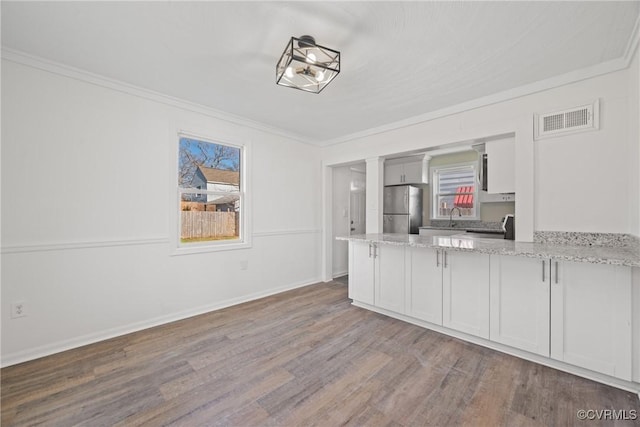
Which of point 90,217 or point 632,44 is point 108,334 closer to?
point 90,217

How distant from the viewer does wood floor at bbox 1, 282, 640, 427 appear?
1.60 metres

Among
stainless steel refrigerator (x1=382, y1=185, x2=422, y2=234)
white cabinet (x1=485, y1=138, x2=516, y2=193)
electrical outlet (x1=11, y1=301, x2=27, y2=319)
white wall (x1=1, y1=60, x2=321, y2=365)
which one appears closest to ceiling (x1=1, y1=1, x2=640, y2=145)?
white wall (x1=1, y1=60, x2=321, y2=365)

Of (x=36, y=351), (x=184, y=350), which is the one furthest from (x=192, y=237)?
(x=36, y=351)

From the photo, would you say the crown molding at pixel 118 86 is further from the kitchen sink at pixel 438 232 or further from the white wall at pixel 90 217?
the kitchen sink at pixel 438 232

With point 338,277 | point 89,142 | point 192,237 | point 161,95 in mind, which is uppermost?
point 161,95

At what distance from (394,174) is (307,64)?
14.1ft

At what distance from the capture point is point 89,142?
252 centimetres

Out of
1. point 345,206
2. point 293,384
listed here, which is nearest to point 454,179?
point 345,206

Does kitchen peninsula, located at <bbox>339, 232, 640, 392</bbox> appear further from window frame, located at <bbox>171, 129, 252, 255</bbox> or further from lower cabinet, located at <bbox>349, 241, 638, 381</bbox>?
window frame, located at <bbox>171, 129, 252, 255</bbox>

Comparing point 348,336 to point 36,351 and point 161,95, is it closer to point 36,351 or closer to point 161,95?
point 36,351

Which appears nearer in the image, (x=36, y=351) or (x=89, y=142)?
(x=36, y=351)

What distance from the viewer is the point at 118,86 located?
2646 millimetres

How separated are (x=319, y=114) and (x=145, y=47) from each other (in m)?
1.98

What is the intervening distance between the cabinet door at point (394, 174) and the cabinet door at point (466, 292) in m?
3.45
